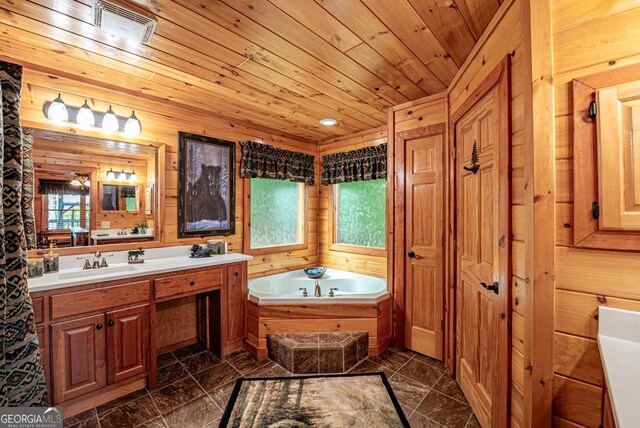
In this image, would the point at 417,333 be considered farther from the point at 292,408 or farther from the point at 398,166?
the point at 398,166

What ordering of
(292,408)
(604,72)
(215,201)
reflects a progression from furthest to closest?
1. (215,201)
2. (292,408)
3. (604,72)

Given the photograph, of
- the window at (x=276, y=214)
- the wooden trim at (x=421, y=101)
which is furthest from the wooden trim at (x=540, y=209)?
the window at (x=276, y=214)

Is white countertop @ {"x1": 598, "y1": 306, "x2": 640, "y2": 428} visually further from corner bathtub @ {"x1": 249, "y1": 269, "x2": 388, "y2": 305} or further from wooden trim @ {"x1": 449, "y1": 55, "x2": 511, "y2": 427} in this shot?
corner bathtub @ {"x1": 249, "y1": 269, "x2": 388, "y2": 305}

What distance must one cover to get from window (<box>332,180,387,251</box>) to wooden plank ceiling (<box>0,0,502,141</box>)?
1.18 metres

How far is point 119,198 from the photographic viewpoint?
7.98 feet

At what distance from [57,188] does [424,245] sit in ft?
9.94

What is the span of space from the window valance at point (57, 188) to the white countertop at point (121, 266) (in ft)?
1.65

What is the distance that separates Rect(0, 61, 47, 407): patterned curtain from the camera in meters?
1.45

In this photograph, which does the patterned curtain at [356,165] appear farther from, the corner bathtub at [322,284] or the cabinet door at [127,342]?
the cabinet door at [127,342]

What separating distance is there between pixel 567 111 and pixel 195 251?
2.79 meters

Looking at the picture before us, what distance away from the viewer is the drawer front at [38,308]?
1635 mm

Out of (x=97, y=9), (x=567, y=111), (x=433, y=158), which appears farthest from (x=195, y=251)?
(x=567, y=111)

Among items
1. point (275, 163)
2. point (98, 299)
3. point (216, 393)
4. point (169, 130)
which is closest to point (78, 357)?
point (98, 299)

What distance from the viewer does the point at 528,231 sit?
3.94 ft
